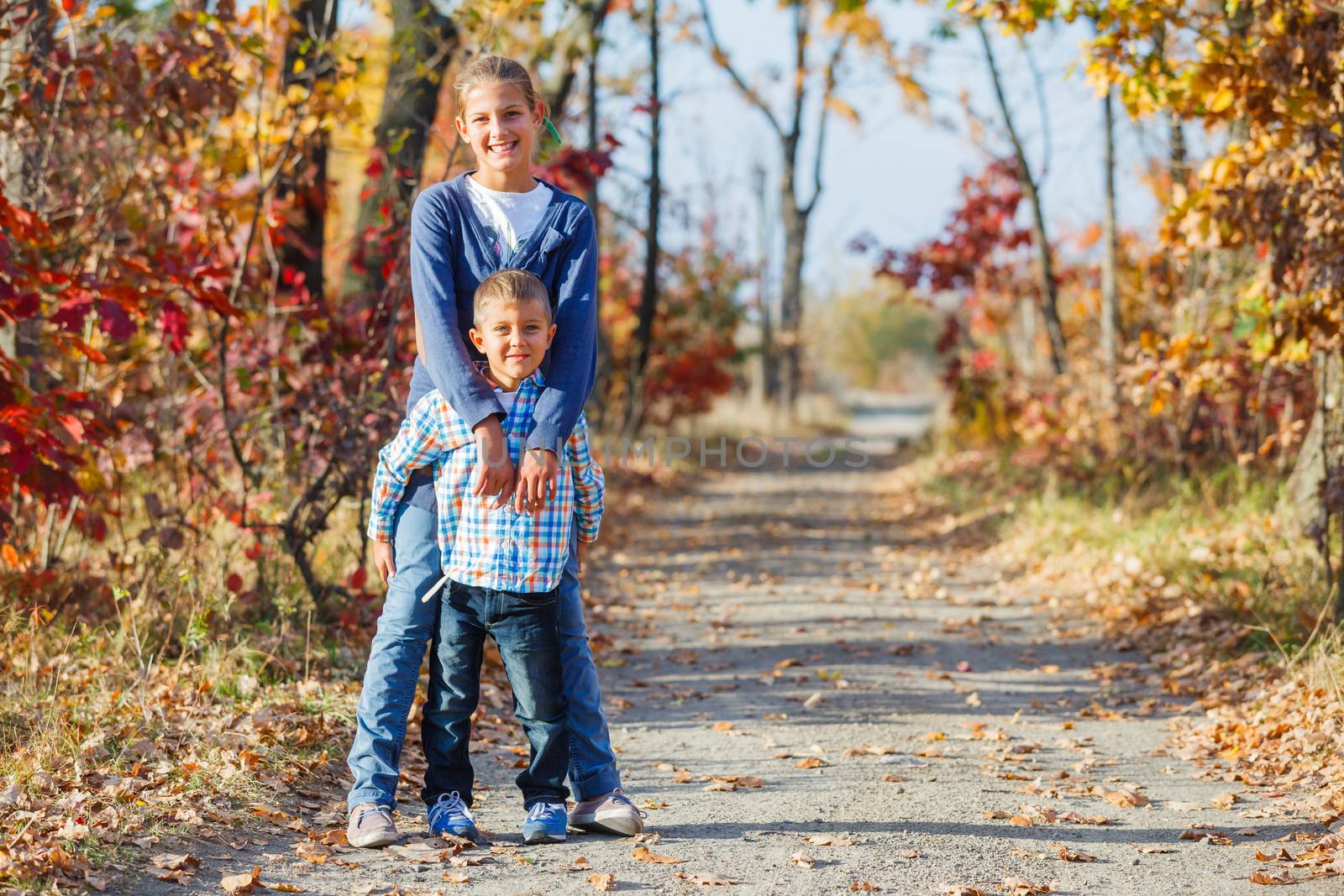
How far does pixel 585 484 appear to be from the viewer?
3727mm

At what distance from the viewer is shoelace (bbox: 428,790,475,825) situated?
3715mm

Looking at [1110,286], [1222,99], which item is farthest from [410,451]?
[1110,286]

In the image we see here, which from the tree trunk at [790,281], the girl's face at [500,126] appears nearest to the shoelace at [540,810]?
the girl's face at [500,126]

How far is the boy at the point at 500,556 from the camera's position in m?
3.55

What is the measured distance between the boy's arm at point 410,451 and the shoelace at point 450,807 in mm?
750

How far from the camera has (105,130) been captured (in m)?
6.39

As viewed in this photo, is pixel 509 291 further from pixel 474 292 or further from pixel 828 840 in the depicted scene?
pixel 828 840

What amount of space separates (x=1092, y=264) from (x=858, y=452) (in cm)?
714

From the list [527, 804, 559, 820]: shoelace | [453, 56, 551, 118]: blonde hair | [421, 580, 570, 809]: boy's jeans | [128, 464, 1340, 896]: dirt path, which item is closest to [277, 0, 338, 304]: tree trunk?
[128, 464, 1340, 896]: dirt path

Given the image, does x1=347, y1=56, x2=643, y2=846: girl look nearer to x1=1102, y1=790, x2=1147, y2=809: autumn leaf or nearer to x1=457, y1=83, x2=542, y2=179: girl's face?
x1=457, y1=83, x2=542, y2=179: girl's face

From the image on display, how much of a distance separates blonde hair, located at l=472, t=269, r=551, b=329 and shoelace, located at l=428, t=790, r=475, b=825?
133 centimetres

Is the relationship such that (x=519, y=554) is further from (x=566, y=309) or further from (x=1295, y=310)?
(x=1295, y=310)

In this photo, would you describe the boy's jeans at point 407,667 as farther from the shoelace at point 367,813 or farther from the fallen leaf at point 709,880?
the fallen leaf at point 709,880

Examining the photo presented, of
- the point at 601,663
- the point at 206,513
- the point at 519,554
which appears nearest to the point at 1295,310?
the point at 601,663
